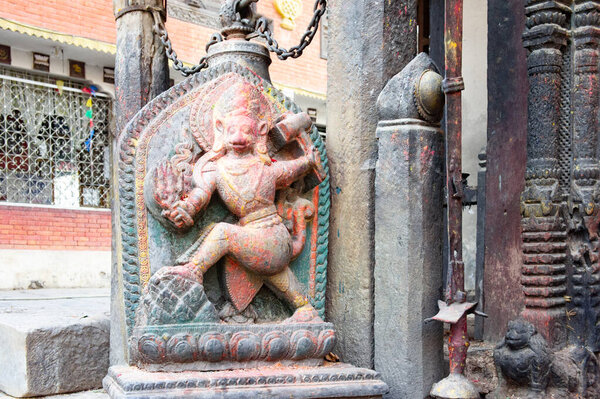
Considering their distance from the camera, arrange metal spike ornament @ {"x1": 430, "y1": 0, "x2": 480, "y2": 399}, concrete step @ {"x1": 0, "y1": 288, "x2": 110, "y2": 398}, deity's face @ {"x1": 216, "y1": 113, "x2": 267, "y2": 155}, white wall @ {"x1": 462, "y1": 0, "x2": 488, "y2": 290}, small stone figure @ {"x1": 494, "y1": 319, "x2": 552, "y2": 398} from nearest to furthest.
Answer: metal spike ornament @ {"x1": 430, "y1": 0, "x2": 480, "y2": 399}, deity's face @ {"x1": 216, "y1": 113, "x2": 267, "y2": 155}, small stone figure @ {"x1": 494, "y1": 319, "x2": 552, "y2": 398}, concrete step @ {"x1": 0, "y1": 288, "x2": 110, "y2": 398}, white wall @ {"x1": 462, "y1": 0, "x2": 488, "y2": 290}

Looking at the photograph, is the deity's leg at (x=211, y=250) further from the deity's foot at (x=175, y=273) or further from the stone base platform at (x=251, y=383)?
the stone base platform at (x=251, y=383)

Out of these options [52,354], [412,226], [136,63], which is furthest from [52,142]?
[412,226]

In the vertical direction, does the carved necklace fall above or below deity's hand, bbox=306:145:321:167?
below

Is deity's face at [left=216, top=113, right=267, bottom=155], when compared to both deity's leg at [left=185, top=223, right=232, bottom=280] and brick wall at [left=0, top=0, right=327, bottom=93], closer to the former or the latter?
deity's leg at [left=185, top=223, right=232, bottom=280]

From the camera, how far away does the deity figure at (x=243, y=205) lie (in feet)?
8.98

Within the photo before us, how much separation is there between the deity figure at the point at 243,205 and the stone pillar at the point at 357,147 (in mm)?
258

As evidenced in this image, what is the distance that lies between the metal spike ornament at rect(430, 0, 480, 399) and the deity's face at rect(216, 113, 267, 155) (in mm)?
812

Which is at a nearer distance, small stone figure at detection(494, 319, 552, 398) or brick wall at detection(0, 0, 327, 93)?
small stone figure at detection(494, 319, 552, 398)

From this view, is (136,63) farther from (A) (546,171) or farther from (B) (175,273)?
(A) (546,171)

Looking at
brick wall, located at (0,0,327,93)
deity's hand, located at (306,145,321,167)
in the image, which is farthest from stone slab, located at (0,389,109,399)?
brick wall, located at (0,0,327,93)

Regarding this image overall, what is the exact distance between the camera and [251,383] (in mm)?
2586

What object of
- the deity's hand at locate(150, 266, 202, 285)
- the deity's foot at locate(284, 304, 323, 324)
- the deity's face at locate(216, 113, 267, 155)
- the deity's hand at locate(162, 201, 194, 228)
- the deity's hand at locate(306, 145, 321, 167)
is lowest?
the deity's foot at locate(284, 304, 323, 324)

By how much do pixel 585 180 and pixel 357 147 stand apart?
1079 mm

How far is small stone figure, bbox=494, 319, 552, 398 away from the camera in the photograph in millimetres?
2941
